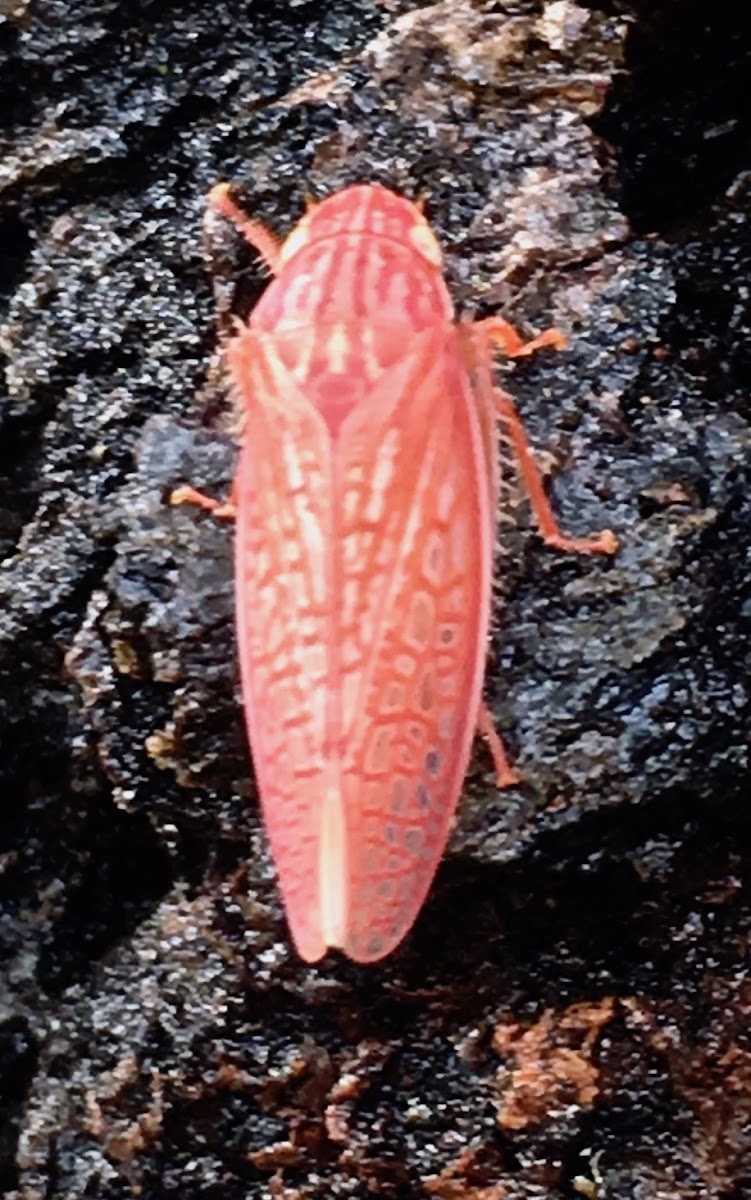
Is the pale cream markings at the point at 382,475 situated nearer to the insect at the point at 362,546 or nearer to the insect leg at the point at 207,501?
the insect at the point at 362,546

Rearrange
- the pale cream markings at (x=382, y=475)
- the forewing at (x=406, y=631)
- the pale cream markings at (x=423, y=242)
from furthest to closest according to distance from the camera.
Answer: the pale cream markings at (x=423, y=242)
the pale cream markings at (x=382, y=475)
the forewing at (x=406, y=631)

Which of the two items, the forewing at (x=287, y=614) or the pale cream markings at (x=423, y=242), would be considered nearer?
the forewing at (x=287, y=614)

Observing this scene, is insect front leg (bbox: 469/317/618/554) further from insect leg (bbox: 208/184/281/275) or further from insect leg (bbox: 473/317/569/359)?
insect leg (bbox: 208/184/281/275)

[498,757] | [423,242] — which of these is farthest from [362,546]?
[423,242]

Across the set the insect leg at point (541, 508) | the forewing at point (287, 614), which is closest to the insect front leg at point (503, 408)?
the insect leg at point (541, 508)

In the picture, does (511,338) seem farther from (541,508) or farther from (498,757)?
(498,757)
